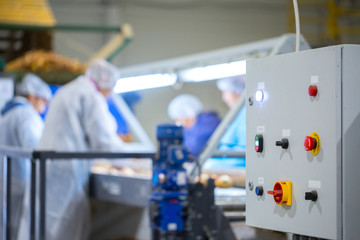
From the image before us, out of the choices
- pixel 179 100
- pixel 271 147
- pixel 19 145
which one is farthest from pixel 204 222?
pixel 179 100

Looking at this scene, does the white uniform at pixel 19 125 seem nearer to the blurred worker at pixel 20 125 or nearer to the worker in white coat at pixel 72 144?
the blurred worker at pixel 20 125

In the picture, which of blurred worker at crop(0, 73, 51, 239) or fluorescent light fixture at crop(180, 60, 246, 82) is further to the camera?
blurred worker at crop(0, 73, 51, 239)

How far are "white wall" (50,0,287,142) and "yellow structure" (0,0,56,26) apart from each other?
3202 mm

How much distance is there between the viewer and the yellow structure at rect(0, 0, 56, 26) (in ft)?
24.8

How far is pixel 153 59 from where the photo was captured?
38.0 feet

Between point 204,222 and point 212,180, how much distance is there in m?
0.27

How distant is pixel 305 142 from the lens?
2.42m

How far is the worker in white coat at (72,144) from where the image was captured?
4.97 m

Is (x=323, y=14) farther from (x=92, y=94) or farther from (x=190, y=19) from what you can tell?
(x=92, y=94)

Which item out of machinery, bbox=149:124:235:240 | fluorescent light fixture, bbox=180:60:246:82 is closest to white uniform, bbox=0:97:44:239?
fluorescent light fixture, bbox=180:60:246:82

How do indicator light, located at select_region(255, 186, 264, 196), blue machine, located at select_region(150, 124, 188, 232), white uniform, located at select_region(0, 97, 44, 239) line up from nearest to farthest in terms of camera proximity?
indicator light, located at select_region(255, 186, 264, 196) → blue machine, located at select_region(150, 124, 188, 232) → white uniform, located at select_region(0, 97, 44, 239)

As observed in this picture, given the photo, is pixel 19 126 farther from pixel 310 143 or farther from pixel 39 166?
pixel 310 143

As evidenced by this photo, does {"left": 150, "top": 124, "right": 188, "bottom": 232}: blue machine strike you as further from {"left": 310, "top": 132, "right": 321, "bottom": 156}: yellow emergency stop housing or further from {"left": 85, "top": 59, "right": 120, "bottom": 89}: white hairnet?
{"left": 85, "top": 59, "right": 120, "bottom": 89}: white hairnet

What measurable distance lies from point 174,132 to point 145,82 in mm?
2011
